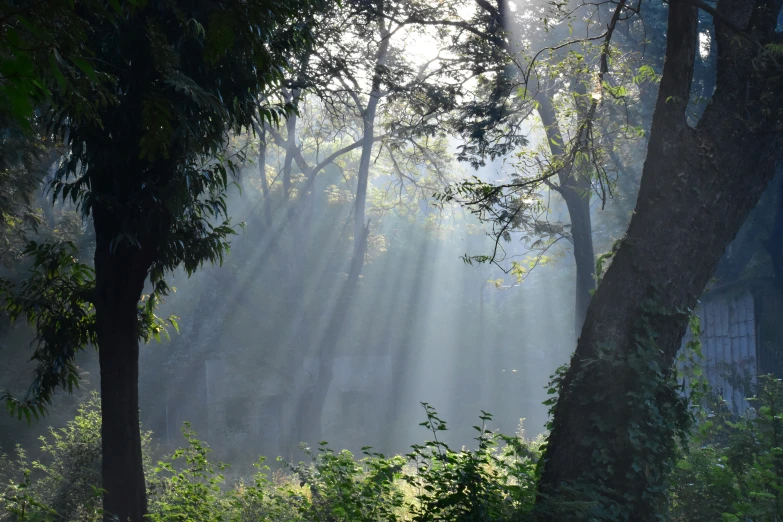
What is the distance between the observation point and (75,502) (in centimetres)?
787

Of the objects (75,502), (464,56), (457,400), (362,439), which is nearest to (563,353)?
(457,400)

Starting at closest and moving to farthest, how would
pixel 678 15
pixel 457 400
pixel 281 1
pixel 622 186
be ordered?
1. pixel 281 1
2. pixel 678 15
3. pixel 622 186
4. pixel 457 400

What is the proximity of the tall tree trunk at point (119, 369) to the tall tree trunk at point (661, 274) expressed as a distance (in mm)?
3349

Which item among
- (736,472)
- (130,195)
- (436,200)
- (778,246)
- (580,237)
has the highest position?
(778,246)

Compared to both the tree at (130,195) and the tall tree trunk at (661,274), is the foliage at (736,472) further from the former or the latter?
the tree at (130,195)

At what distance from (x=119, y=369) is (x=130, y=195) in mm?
1435

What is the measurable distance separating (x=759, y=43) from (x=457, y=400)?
27.2 meters

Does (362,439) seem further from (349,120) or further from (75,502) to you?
(75,502)

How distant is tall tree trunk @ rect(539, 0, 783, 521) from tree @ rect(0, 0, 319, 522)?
3290 millimetres

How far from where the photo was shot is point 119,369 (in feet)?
17.6

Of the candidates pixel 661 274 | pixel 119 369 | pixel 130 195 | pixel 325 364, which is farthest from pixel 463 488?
pixel 325 364

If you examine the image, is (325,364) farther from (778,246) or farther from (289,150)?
(778,246)

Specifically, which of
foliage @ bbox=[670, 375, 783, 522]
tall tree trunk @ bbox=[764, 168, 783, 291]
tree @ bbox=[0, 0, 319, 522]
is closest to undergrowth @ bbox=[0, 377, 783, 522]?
foliage @ bbox=[670, 375, 783, 522]

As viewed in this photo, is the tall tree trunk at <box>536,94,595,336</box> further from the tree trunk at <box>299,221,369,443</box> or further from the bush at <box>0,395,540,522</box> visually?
the tree trunk at <box>299,221,369,443</box>
